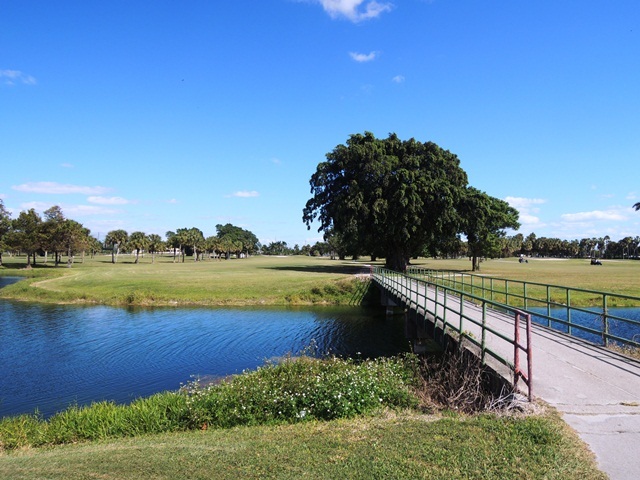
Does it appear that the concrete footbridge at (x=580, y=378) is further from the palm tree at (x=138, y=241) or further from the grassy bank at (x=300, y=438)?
the palm tree at (x=138, y=241)

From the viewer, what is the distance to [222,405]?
9945mm

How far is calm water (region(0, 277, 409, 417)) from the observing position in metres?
15.8

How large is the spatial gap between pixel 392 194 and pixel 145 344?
3205cm

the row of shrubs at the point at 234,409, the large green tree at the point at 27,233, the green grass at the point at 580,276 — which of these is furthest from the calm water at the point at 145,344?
the large green tree at the point at 27,233

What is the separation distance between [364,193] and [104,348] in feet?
106

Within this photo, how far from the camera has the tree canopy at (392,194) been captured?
47.0 metres

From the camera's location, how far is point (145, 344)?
2283 centimetres

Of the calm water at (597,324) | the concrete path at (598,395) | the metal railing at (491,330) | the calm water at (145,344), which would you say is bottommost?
the calm water at (145,344)

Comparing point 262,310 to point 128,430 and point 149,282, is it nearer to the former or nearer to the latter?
point 149,282

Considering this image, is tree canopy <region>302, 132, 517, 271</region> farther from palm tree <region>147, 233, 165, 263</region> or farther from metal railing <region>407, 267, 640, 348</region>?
palm tree <region>147, 233, 165, 263</region>

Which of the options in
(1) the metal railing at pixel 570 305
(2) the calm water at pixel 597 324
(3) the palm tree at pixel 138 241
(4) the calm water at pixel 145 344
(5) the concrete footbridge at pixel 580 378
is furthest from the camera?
(3) the palm tree at pixel 138 241

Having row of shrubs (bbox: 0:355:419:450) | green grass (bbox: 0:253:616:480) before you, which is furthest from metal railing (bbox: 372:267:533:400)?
row of shrubs (bbox: 0:355:419:450)

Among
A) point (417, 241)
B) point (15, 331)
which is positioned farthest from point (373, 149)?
point (15, 331)

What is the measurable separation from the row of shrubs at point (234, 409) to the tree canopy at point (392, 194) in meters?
36.2
